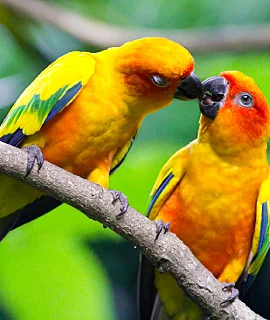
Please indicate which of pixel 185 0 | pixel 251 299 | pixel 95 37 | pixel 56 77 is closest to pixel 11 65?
pixel 95 37

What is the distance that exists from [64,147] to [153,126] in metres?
1.59

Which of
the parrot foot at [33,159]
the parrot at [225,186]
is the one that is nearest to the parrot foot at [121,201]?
the parrot foot at [33,159]

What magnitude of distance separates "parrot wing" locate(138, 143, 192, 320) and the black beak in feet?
1.32

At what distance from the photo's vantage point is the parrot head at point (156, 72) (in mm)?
2498

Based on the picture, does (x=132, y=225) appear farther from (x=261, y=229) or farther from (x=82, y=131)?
(x=261, y=229)

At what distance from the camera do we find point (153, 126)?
4.16m

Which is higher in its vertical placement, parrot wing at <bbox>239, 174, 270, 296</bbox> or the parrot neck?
the parrot neck

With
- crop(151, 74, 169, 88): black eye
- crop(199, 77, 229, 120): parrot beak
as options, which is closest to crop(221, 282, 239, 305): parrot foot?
crop(199, 77, 229, 120): parrot beak

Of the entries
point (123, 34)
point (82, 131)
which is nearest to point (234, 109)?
point (82, 131)

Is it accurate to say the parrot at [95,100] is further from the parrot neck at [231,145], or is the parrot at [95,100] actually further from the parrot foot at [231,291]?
the parrot foot at [231,291]

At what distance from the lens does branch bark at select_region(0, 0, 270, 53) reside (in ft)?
12.1

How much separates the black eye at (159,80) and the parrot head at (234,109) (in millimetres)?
298

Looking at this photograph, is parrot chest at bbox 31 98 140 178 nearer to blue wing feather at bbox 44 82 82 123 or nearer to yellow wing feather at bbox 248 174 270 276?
blue wing feather at bbox 44 82 82 123

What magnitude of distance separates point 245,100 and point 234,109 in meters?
0.06
